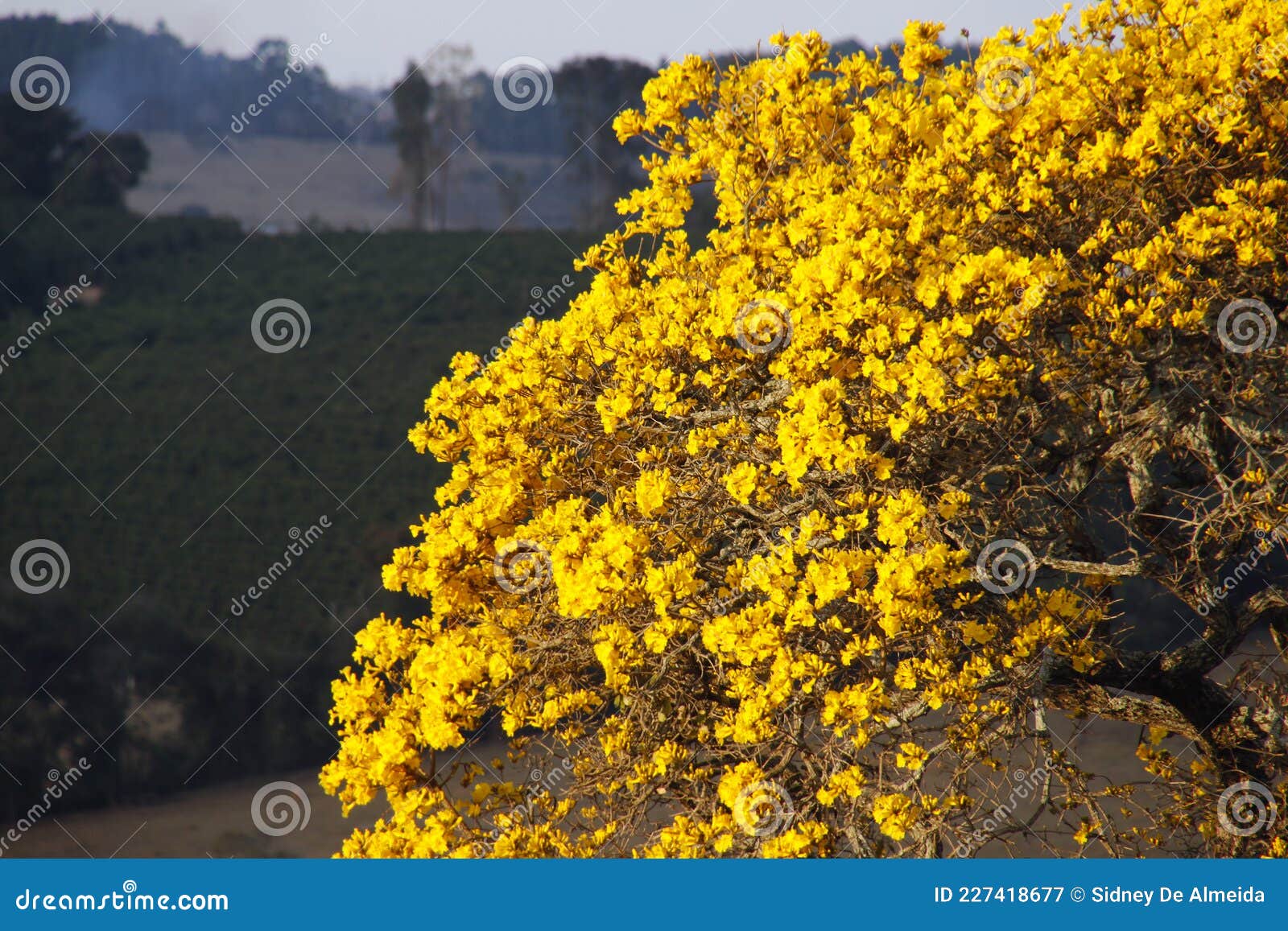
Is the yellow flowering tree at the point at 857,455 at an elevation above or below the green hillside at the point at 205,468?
above

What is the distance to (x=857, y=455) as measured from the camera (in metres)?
3.42

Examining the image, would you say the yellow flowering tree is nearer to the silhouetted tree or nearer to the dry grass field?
the silhouetted tree

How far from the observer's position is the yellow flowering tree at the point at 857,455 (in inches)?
142

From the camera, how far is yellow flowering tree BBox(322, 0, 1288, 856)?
11.9 ft

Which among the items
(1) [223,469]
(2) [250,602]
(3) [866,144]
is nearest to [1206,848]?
(3) [866,144]

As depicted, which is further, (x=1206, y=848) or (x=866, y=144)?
(x=1206, y=848)

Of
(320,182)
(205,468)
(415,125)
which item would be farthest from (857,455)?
(320,182)

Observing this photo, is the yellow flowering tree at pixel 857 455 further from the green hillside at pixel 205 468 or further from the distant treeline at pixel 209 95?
the distant treeline at pixel 209 95

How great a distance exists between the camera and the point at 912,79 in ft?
15.2

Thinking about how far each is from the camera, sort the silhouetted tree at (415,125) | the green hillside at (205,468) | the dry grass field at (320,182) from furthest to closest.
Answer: the dry grass field at (320,182), the silhouetted tree at (415,125), the green hillside at (205,468)

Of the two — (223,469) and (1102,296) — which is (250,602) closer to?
(223,469)

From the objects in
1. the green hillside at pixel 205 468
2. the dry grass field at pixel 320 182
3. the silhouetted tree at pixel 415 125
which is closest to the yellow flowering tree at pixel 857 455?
the green hillside at pixel 205 468

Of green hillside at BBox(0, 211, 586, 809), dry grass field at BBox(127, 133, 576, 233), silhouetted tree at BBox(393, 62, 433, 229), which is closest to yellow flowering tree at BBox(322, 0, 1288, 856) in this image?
green hillside at BBox(0, 211, 586, 809)

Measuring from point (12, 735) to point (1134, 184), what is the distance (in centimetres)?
1063
